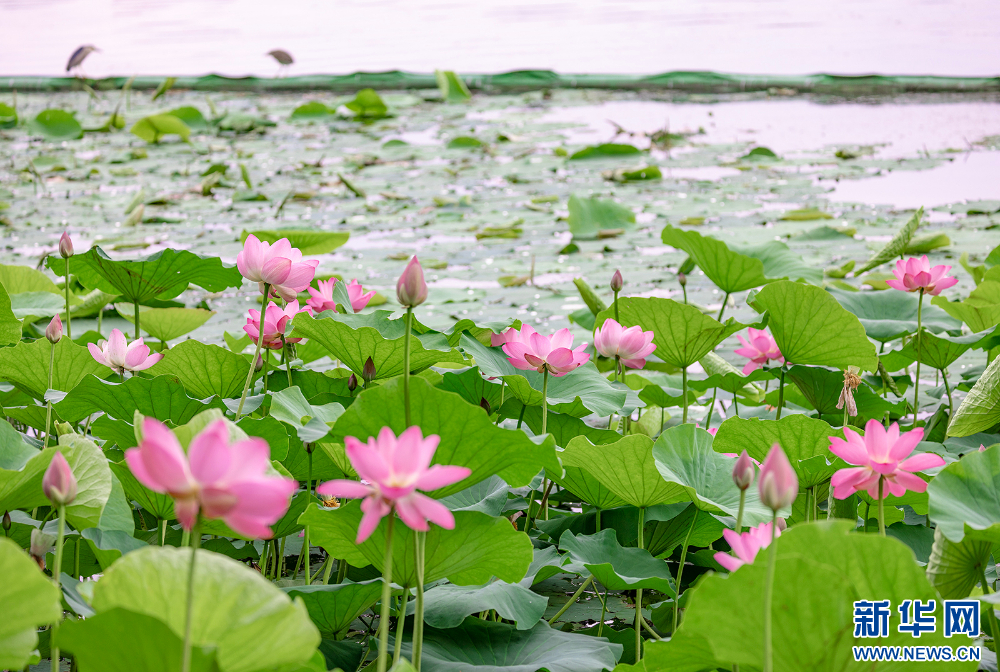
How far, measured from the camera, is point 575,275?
2473 mm

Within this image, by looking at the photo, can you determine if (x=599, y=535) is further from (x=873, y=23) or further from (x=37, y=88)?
(x=873, y=23)

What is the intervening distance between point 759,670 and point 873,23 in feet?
31.9

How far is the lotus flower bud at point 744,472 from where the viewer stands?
0.54 meters

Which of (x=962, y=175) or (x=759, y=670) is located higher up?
(x=962, y=175)

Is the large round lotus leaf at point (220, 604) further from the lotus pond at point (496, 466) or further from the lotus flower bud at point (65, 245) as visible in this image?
the lotus flower bud at point (65, 245)

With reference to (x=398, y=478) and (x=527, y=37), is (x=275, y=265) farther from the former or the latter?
(x=527, y=37)

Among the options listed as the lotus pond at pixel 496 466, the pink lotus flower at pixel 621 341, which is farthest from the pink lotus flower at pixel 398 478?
the pink lotus flower at pixel 621 341

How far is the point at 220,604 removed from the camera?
1.55ft

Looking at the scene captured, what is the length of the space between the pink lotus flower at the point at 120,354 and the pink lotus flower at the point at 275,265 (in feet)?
0.69

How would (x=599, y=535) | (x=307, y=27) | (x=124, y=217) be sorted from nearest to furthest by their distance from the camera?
(x=599, y=535), (x=124, y=217), (x=307, y=27)

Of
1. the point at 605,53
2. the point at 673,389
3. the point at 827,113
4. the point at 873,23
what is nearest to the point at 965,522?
the point at 673,389

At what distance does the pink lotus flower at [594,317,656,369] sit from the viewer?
102 centimetres

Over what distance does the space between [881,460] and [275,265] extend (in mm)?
591

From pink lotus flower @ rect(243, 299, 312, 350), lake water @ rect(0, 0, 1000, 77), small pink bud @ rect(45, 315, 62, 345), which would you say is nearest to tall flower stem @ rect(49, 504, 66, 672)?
small pink bud @ rect(45, 315, 62, 345)
